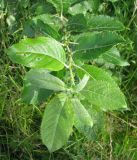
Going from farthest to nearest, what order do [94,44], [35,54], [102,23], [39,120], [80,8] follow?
[39,120] → [80,8] → [102,23] → [94,44] → [35,54]

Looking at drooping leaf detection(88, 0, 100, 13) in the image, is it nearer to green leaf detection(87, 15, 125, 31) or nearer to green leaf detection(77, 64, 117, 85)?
green leaf detection(87, 15, 125, 31)

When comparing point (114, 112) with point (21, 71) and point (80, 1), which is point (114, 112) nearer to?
point (21, 71)

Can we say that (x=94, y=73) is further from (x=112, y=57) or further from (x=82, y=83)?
(x=112, y=57)

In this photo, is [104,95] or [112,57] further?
[112,57]

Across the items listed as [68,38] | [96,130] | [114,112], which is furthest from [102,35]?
[114,112]

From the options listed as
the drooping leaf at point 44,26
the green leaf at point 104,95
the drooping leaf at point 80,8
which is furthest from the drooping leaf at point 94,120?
the drooping leaf at point 80,8

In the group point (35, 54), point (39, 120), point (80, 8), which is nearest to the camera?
point (35, 54)

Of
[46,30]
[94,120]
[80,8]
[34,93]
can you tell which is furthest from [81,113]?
[80,8]
